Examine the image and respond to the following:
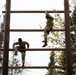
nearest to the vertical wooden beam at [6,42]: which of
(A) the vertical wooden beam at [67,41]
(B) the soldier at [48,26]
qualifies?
(B) the soldier at [48,26]

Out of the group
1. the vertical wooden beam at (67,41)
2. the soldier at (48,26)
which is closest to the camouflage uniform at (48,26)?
the soldier at (48,26)

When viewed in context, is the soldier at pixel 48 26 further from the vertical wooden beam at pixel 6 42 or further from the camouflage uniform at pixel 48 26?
the vertical wooden beam at pixel 6 42

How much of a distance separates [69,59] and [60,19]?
13615 mm

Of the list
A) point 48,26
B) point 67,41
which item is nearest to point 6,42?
point 48,26

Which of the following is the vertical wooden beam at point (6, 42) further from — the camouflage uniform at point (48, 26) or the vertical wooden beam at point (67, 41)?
the vertical wooden beam at point (67, 41)

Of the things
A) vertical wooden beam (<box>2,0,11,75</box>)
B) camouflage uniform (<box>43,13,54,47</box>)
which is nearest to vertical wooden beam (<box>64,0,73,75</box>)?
camouflage uniform (<box>43,13,54,47</box>)

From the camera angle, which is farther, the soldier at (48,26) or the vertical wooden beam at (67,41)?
the soldier at (48,26)

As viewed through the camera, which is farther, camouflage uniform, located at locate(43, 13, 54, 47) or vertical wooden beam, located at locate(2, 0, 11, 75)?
camouflage uniform, located at locate(43, 13, 54, 47)

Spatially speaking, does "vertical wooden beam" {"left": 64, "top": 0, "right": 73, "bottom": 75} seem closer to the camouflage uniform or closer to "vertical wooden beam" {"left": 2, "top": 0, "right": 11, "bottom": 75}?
the camouflage uniform

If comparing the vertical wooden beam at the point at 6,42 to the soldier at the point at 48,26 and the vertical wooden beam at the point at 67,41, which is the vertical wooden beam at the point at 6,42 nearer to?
the soldier at the point at 48,26

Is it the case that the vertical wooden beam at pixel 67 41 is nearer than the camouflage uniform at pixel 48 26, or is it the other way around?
the vertical wooden beam at pixel 67 41

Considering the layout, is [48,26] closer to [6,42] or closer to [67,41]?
[67,41]

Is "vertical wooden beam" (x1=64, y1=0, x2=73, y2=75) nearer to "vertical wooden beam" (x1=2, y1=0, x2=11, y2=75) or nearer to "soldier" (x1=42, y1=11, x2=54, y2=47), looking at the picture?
"soldier" (x1=42, y1=11, x2=54, y2=47)

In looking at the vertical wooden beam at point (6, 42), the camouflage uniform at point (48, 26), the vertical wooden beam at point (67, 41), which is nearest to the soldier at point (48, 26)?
the camouflage uniform at point (48, 26)
